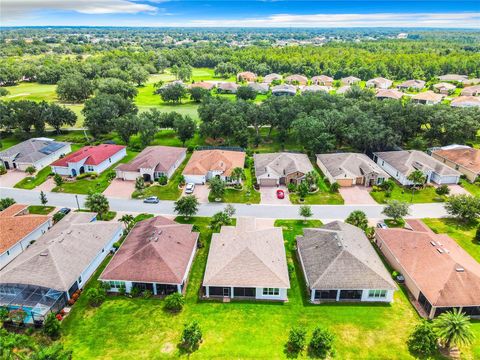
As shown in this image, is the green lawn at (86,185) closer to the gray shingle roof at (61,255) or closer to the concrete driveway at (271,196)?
the gray shingle roof at (61,255)

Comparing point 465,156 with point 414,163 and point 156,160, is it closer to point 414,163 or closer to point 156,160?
point 414,163

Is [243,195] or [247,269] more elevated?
[247,269]

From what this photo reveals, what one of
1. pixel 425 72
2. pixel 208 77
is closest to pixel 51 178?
pixel 208 77

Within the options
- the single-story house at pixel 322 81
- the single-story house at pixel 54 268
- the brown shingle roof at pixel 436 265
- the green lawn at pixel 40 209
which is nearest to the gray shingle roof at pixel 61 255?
the single-story house at pixel 54 268

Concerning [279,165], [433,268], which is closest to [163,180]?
[279,165]

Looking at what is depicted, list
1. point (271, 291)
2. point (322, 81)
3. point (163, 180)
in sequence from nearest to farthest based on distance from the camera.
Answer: point (271, 291) → point (163, 180) → point (322, 81)

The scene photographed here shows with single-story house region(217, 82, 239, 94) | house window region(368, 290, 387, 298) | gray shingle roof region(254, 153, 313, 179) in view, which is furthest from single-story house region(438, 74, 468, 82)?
house window region(368, 290, 387, 298)

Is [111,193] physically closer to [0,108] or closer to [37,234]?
[37,234]
